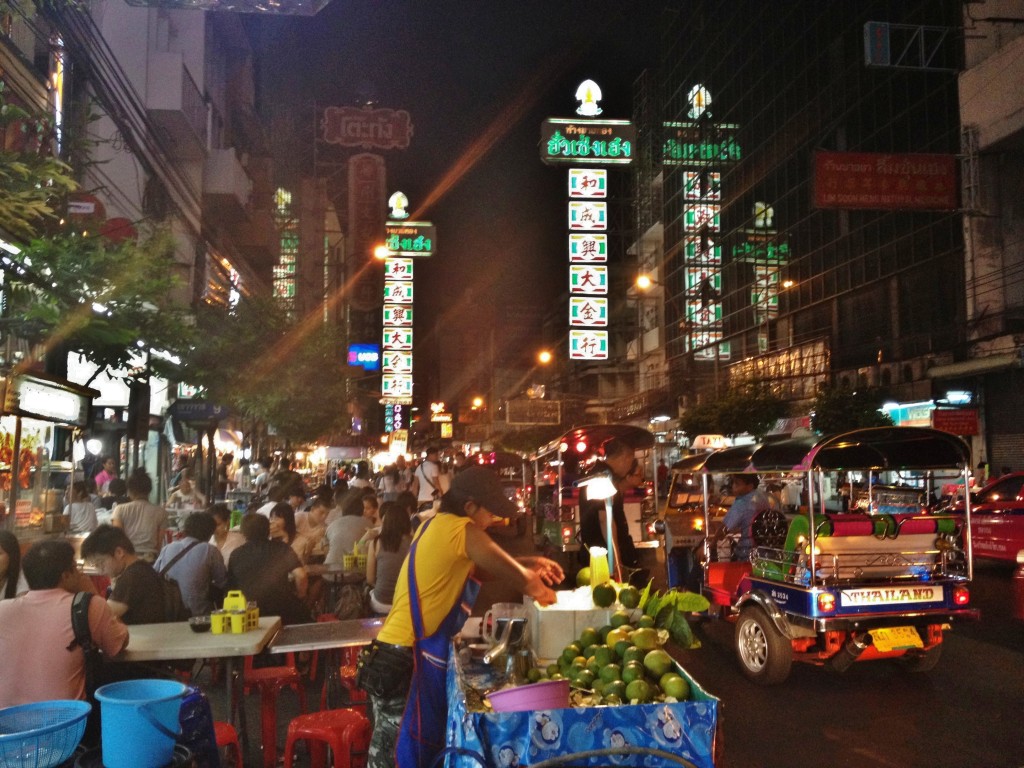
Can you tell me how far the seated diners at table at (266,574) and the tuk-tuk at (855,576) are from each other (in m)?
4.20

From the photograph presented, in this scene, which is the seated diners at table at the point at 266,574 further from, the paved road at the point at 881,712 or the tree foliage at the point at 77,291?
the paved road at the point at 881,712

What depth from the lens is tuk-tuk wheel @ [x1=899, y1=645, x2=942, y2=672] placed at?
830 cm

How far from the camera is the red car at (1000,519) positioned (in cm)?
1466

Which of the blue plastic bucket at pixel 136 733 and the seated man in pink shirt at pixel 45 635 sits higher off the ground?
the seated man in pink shirt at pixel 45 635

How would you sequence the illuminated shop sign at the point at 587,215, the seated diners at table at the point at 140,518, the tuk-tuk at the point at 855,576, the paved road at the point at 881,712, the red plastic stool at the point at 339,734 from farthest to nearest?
the illuminated shop sign at the point at 587,215
the seated diners at table at the point at 140,518
the tuk-tuk at the point at 855,576
the paved road at the point at 881,712
the red plastic stool at the point at 339,734

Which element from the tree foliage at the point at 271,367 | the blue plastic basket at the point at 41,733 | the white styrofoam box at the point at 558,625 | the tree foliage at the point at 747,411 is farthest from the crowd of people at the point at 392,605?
the tree foliage at the point at 747,411

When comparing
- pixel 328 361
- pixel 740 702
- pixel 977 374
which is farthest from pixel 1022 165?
pixel 740 702

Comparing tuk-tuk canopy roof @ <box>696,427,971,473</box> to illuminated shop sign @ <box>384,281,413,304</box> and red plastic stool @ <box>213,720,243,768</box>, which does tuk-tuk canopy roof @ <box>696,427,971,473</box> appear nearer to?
red plastic stool @ <box>213,720,243,768</box>

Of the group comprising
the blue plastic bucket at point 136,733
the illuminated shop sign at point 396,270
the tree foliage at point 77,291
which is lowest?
the blue plastic bucket at point 136,733

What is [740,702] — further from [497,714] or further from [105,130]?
[105,130]

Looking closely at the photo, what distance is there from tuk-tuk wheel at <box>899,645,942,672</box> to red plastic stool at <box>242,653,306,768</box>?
5565 mm

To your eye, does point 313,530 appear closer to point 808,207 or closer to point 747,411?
point 747,411

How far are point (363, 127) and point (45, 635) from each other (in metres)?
43.9

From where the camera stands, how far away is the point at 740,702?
7773 millimetres
